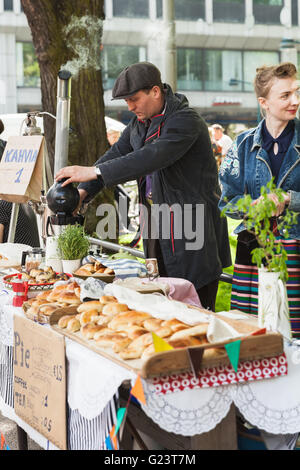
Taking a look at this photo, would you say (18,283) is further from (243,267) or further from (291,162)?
(291,162)

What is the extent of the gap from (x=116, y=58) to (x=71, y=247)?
22745 millimetres

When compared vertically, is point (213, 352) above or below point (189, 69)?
below

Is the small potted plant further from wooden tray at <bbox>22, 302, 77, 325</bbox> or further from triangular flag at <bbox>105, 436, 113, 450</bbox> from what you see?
triangular flag at <bbox>105, 436, 113, 450</bbox>

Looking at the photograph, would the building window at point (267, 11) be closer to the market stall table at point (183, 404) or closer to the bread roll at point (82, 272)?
the bread roll at point (82, 272)

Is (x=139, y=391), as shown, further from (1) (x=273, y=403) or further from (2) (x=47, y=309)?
(2) (x=47, y=309)

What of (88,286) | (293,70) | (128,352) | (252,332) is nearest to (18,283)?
(88,286)

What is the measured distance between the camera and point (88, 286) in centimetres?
268

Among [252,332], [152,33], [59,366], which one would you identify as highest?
[152,33]

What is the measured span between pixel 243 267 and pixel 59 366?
1.09 m

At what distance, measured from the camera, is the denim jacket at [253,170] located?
9.67 ft

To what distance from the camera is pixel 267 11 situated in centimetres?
2806

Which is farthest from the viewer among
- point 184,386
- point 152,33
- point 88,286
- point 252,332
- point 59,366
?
point 152,33

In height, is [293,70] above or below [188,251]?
above

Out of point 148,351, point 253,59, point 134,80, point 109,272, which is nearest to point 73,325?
point 148,351
